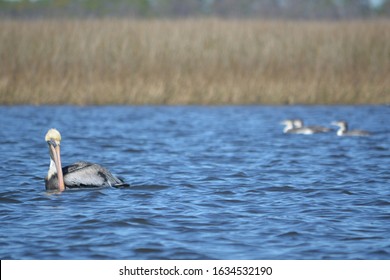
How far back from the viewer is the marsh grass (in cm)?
1806

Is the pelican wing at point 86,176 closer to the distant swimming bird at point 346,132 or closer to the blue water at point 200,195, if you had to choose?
the blue water at point 200,195

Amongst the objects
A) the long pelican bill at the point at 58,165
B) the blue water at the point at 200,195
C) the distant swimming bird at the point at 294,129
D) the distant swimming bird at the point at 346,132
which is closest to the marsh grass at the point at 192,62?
the blue water at the point at 200,195

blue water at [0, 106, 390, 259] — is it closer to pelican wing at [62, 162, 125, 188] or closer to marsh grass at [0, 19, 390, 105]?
pelican wing at [62, 162, 125, 188]

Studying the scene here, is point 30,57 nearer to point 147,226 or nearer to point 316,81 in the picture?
point 316,81

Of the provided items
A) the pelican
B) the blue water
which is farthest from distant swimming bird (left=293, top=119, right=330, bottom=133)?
the pelican

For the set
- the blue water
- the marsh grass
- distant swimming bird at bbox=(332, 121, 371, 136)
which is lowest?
the blue water

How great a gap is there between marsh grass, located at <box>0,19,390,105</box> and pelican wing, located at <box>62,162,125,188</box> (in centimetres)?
935

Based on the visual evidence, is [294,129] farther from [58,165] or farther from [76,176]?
[58,165]

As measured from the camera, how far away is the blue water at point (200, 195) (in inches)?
248

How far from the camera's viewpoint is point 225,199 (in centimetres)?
823

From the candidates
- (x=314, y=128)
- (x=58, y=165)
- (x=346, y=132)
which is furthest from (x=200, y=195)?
(x=314, y=128)

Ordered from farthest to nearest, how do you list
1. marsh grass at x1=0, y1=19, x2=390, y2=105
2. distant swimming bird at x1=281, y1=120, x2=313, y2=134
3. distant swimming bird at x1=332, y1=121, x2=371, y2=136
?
marsh grass at x1=0, y1=19, x2=390, y2=105, distant swimming bird at x1=281, y1=120, x2=313, y2=134, distant swimming bird at x1=332, y1=121, x2=371, y2=136

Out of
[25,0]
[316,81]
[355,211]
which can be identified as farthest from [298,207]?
[25,0]

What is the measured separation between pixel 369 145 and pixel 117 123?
16.9 feet
